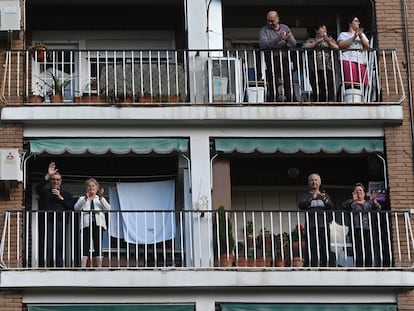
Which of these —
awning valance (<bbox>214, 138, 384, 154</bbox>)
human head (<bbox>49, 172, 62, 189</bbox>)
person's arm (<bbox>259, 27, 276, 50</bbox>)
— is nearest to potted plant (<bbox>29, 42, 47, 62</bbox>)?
human head (<bbox>49, 172, 62, 189</bbox>)

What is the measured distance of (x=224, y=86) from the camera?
24312 millimetres

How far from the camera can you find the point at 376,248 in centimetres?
2377

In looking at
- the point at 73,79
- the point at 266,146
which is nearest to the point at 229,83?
the point at 266,146

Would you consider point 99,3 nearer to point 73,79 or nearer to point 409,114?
point 73,79

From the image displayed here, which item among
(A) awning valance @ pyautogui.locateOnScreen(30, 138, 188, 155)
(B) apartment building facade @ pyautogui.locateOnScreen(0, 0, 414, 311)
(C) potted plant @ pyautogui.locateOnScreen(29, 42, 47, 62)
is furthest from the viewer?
(C) potted plant @ pyautogui.locateOnScreen(29, 42, 47, 62)

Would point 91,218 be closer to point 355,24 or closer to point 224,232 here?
point 224,232

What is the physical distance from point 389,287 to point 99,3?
7.36m

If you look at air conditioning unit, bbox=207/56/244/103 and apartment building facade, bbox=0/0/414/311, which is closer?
apartment building facade, bbox=0/0/414/311

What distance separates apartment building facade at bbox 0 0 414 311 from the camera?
75.4 ft

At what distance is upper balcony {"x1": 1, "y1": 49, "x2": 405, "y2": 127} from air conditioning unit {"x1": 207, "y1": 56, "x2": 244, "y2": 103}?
16mm

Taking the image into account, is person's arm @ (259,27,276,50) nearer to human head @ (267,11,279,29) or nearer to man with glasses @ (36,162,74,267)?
human head @ (267,11,279,29)

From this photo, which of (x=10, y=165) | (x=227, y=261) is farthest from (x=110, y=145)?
(x=227, y=261)

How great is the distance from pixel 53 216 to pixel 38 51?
→ 9.45 ft

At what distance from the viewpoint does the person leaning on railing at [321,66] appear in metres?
24.8
